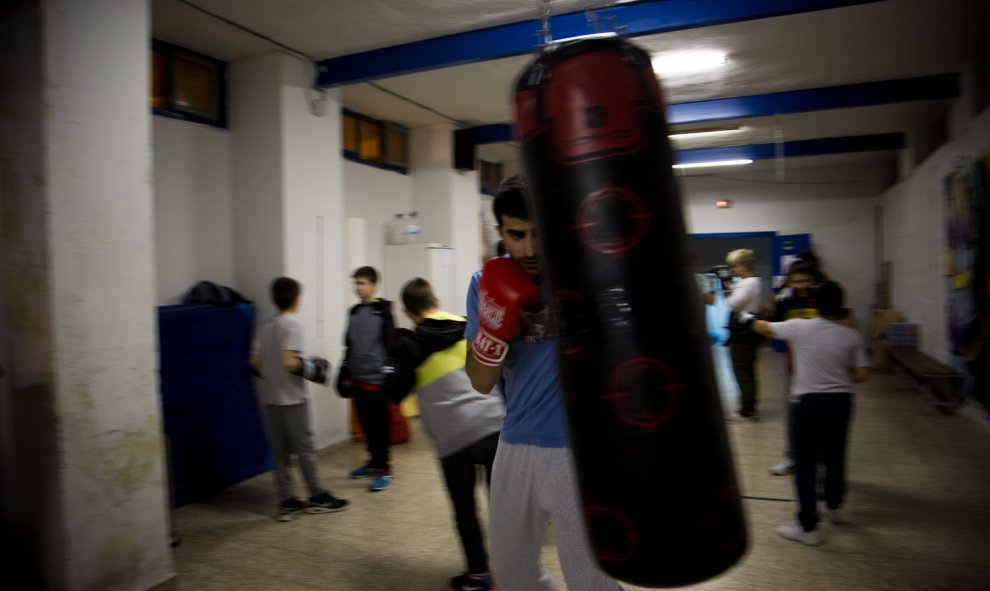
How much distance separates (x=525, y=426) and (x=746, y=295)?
158 inches

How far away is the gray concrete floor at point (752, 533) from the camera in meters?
2.79

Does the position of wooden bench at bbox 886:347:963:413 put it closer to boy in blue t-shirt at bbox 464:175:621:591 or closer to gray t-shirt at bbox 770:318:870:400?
gray t-shirt at bbox 770:318:870:400

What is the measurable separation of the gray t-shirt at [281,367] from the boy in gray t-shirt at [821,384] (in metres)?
2.61

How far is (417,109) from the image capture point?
6762mm

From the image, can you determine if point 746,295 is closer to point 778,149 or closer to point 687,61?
point 687,61

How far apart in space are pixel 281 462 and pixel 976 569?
3.46 metres

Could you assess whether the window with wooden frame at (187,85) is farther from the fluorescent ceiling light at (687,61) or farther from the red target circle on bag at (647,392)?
the red target circle on bag at (647,392)

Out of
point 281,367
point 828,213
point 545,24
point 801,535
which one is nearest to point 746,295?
point 801,535

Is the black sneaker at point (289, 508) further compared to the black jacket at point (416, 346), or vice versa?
the black sneaker at point (289, 508)

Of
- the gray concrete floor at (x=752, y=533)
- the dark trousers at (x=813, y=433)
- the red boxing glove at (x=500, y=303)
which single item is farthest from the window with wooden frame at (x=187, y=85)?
the dark trousers at (x=813, y=433)

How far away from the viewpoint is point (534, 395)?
5.28ft

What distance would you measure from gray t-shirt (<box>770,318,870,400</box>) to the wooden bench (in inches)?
139

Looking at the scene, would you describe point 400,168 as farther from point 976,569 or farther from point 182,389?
point 976,569

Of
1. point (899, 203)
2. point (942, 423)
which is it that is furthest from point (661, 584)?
point (899, 203)
